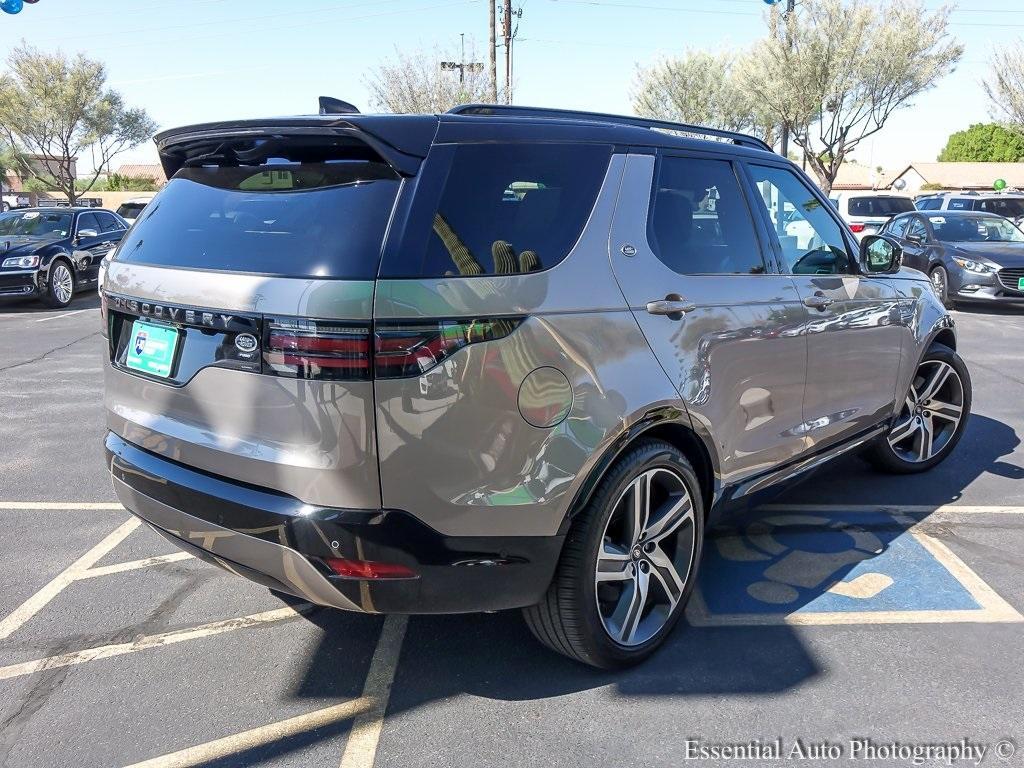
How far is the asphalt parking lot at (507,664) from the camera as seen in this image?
260cm

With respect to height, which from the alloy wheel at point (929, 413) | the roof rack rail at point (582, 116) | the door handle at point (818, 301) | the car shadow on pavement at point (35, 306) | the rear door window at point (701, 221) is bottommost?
the car shadow on pavement at point (35, 306)

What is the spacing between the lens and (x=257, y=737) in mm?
2617

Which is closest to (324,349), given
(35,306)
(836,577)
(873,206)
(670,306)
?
(670,306)

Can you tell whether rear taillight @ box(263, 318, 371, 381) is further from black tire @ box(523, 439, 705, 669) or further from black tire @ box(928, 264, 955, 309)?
black tire @ box(928, 264, 955, 309)

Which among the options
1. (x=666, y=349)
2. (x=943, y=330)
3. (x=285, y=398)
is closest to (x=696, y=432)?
(x=666, y=349)

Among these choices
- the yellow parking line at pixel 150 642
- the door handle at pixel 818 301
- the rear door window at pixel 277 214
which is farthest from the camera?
the door handle at pixel 818 301

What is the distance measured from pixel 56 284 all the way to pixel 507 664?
13025 millimetres

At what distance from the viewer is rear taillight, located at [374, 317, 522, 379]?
2240 millimetres

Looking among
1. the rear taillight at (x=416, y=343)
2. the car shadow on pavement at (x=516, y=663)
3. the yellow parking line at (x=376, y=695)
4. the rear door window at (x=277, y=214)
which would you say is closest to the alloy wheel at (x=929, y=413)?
the car shadow on pavement at (x=516, y=663)

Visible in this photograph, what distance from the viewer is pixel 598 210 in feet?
9.14

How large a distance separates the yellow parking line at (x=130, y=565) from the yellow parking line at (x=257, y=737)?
1494 mm

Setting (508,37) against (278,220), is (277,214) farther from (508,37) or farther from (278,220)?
(508,37)

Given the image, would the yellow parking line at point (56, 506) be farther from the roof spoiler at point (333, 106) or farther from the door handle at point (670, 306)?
the door handle at point (670, 306)

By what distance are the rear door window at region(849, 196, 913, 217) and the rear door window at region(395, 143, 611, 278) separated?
2107 centimetres
